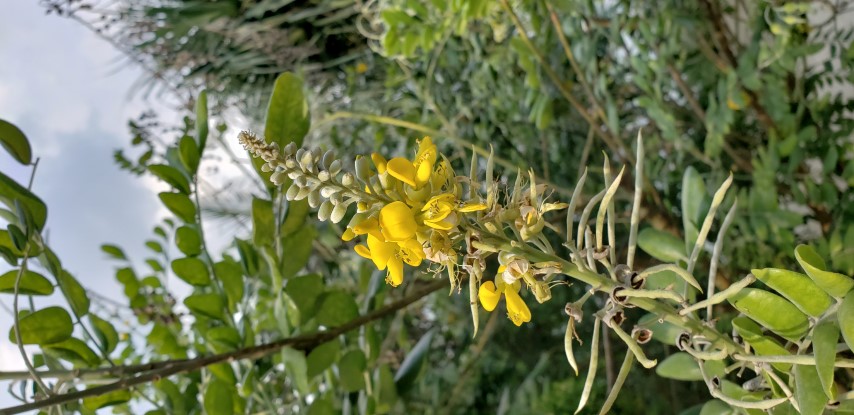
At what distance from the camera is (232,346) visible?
0.49m

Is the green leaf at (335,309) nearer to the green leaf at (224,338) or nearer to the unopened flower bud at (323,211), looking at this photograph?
the green leaf at (224,338)

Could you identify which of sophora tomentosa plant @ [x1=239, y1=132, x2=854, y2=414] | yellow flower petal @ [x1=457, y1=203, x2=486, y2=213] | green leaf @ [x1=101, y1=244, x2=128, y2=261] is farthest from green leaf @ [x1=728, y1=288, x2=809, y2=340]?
green leaf @ [x1=101, y1=244, x2=128, y2=261]

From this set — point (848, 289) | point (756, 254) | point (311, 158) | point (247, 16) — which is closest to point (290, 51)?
point (247, 16)

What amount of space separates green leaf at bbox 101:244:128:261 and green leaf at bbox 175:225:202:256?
277mm

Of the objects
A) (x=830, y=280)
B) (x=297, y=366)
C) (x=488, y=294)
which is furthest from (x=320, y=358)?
(x=830, y=280)

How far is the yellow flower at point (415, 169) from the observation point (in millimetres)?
260

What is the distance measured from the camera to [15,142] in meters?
0.41

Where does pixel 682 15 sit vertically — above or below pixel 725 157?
above

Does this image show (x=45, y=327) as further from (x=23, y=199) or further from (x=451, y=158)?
(x=451, y=158)

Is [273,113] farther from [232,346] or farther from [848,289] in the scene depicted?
[848,289]

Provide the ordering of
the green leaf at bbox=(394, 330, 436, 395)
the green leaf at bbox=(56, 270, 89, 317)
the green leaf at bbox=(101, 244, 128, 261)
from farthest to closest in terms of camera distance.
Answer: the green leaf at bbox=(101, 244, 128, 261) < the green leaf at bbox=(394, 330, 436, 395) < the green leaf at bbox=(56, 270, 89, 317)

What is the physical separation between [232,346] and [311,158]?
10.4 inches

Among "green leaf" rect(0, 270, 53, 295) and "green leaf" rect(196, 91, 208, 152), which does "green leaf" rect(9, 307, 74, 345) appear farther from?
"green leaf" rect(196, 91, 208, 152)

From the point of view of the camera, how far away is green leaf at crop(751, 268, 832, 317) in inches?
9.6
